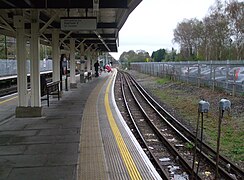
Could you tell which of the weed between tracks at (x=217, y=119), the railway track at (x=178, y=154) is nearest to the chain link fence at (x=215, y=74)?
the weed between tracks at (x=217, y=119)

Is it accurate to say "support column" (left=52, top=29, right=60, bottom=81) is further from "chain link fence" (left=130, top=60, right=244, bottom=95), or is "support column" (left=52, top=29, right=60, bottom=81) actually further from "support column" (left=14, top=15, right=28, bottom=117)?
"chain link fence" (left=130, top=60, right=244, bottom=95)

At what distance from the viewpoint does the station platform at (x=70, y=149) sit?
197 inches

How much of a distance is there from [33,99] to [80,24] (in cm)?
310

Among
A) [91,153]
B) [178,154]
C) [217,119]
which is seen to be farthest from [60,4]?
[217,119]

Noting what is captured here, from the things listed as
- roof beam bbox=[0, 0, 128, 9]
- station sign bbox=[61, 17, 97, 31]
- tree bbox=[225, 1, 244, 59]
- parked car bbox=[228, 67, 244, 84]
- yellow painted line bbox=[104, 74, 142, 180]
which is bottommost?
yellow painted line bbox=[104, 74, 142, 180]

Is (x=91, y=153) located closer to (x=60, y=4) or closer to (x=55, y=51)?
(x=60, y=4)

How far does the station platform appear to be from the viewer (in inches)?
197

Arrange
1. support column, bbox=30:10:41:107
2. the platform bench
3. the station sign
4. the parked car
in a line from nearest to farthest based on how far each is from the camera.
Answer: support column, bbox=30:10:41:107 → the station sign → the platform bench → the parked car

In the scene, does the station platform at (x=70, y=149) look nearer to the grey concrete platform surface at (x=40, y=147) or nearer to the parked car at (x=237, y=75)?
the grey concrete platform surface at (x=40, y=147)

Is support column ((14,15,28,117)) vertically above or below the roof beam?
below

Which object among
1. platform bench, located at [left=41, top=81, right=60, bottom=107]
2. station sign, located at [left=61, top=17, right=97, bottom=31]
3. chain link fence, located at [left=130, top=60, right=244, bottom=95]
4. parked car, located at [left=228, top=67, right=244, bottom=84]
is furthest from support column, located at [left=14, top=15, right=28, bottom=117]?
parked car, located at [left=228, top=67, right=244, bottom=84]

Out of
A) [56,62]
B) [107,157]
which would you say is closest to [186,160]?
[107,157]

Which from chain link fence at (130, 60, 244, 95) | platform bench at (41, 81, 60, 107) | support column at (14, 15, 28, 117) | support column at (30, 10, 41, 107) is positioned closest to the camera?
support column at (14, 15, 28, 117)

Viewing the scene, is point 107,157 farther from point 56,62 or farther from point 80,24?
point 56,62
